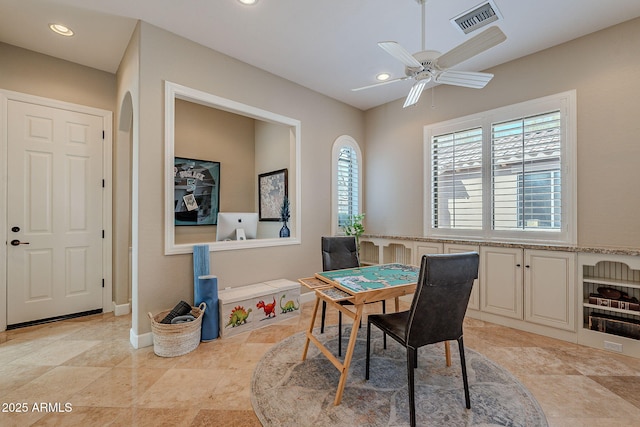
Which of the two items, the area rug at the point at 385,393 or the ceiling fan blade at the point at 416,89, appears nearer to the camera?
the area rug at the point at 385,393

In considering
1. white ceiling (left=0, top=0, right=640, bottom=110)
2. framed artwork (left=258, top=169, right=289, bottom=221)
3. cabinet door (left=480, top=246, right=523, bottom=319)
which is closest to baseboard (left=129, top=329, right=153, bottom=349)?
framed artwork (left=258, top=169, right=289, bottom=221)

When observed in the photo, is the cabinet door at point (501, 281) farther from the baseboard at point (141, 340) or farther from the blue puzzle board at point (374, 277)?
the baseboard at point (141, 340)

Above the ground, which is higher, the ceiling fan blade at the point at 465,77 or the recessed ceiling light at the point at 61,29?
the recessed ceiling light at the point at 61,29

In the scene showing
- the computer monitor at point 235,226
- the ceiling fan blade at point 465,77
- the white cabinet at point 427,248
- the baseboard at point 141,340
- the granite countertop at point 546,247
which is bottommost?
the baseboard at point 141,340

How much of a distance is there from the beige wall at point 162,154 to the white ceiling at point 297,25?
0.23m

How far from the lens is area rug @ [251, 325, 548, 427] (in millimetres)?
1736

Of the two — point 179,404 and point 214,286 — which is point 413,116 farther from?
point 179,404

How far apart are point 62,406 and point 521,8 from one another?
472 cm

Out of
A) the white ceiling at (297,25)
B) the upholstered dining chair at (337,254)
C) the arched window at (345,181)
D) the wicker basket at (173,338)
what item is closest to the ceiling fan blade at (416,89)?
the white ceiling at (297,25)

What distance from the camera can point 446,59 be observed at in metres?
2.12

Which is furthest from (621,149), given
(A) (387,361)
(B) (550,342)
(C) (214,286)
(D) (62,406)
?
(D) (62,406)

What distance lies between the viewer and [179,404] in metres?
1.88

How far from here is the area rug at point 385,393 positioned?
1736 mm

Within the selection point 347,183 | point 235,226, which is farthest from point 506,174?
point 235,226
